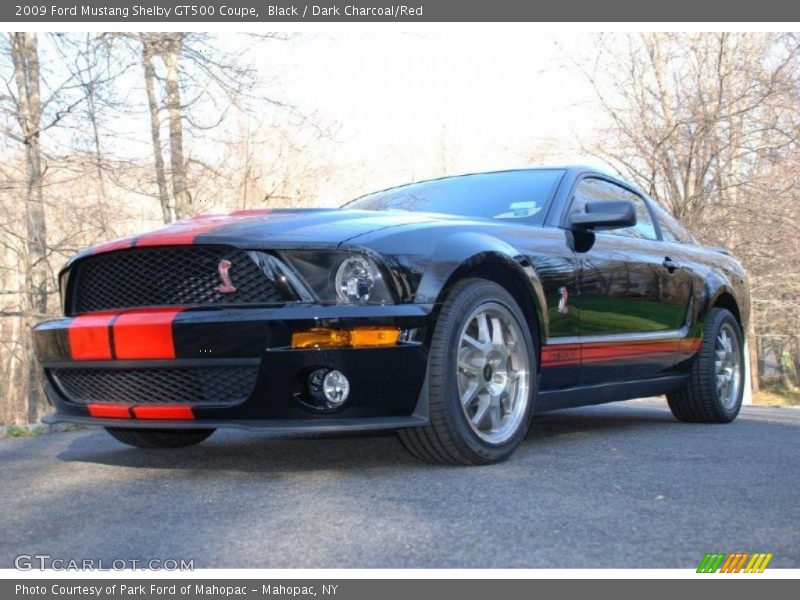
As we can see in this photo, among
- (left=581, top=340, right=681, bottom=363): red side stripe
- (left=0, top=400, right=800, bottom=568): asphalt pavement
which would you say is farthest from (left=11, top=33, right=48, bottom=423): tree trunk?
(left=581, top=340, right=681, bottom=363): red side stripe

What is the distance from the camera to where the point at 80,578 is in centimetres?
229

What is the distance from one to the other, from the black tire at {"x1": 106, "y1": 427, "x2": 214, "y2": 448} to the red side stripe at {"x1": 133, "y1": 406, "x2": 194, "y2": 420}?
0.96 meters

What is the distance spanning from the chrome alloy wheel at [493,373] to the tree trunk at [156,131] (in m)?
7.03

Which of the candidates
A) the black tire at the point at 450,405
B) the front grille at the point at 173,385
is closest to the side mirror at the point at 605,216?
the black tire at the point at 450,405

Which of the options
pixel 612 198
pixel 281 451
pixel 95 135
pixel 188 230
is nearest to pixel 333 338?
pixel 188 230

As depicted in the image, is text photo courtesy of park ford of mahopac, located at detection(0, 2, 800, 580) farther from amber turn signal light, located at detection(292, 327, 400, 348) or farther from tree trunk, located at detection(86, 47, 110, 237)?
tree trunk, located at detection(86, 47, 110, 237)

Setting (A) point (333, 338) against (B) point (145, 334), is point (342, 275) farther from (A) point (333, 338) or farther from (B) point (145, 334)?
(B) point (145, 334)

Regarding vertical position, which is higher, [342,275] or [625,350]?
[342,275]

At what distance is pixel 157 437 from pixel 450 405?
178 cm

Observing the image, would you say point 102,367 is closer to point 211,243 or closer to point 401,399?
point 211,243

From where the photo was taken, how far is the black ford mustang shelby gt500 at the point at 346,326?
3346 millimetres

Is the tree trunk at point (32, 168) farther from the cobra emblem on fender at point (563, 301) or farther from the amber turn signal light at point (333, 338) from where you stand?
the amber turn signal light at point (333, 338)

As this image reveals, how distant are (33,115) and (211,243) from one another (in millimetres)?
7602

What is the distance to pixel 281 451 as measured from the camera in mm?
4387
